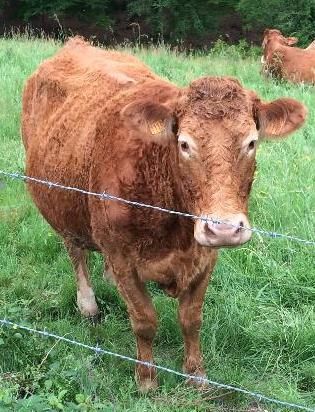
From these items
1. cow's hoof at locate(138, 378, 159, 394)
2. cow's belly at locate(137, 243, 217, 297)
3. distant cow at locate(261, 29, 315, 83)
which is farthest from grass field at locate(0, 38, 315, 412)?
distant cow at locate(261, 29, 315, 83)

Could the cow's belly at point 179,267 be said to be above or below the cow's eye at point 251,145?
below

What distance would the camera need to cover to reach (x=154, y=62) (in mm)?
12117

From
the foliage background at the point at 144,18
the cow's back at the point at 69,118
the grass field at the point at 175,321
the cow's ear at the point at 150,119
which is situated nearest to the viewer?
the cow's ear at the point at 150,119


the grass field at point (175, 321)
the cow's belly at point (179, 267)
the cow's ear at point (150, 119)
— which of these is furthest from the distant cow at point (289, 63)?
the cow's ear at point (150, 119)

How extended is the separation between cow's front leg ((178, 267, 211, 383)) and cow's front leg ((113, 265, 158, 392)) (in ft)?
0.66

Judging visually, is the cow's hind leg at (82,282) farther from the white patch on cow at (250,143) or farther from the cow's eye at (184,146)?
the white patch on cow at (250,143)

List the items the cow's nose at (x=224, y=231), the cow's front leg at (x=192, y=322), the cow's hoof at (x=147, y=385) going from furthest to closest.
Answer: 1. the cow's front leg at (x=192, y=322)
2. the cow's hoof at (x=147, y=385)
3. the cow's nose at (x=224, y=231)

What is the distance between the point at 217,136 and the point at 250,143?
0.57 feet

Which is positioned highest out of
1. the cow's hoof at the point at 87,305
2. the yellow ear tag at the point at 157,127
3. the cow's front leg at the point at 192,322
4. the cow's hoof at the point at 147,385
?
the yellow ear tag at the point at 157,127

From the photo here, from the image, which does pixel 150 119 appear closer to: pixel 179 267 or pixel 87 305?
pixel 179 267

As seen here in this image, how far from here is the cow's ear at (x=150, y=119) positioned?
345cm

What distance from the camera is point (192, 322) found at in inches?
163

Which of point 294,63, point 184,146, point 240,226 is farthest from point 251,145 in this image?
point 294,63

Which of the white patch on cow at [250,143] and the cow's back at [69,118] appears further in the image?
the cow's back at [69,118]
